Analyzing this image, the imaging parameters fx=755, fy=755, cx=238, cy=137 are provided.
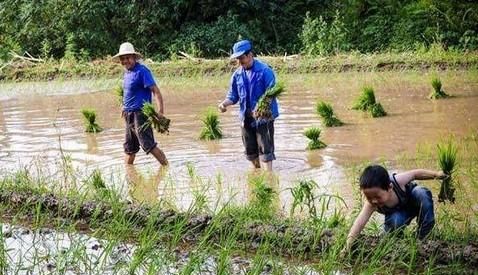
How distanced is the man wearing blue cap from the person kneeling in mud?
8.45 feet

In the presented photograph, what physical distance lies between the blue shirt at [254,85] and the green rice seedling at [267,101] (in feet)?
0.23

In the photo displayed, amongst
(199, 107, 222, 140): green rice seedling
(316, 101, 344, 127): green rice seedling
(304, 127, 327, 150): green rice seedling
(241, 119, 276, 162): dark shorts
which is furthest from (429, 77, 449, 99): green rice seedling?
(241, 119, 276, 162): dark shorts

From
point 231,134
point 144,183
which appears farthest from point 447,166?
point 231,134

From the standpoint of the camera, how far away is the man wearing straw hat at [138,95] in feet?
24.4

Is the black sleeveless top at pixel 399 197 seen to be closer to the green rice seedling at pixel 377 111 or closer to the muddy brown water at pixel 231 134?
the muddy brown water at pixel 231 134

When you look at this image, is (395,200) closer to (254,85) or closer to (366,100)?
(254,85)

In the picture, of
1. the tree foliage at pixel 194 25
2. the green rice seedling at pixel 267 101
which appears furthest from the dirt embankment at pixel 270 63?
the green rice seedling at pixel 267 101

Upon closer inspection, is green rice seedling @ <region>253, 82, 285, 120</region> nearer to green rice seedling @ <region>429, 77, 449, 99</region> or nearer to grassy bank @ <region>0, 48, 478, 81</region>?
green rice seedling @ <region>429, 77, 449, 99</region>

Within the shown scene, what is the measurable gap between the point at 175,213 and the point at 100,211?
65 cm

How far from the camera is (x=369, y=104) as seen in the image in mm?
10250

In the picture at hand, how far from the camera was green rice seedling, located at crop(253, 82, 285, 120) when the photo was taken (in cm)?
680

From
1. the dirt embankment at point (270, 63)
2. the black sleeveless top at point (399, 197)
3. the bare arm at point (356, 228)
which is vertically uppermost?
the dirt embankment at point (270, 63)

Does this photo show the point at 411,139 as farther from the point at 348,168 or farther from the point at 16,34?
the point at 16,34

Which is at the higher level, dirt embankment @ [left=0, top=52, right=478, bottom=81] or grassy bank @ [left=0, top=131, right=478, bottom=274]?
dirt embankment @ [left=0, top=52, right=478, bottom=81]
